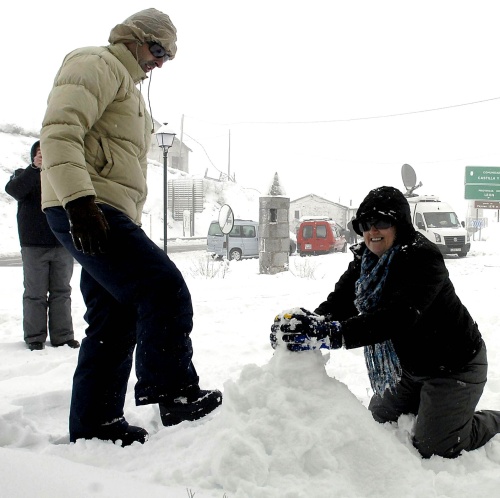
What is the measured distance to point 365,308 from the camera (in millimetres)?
2312

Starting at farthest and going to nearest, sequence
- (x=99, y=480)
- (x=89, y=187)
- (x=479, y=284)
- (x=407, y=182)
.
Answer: (x=407, y=182)
(x=479, y=284)
(x=89, y=187)
(x=99, y=480)

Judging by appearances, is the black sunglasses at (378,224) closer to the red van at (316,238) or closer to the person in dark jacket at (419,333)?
the person in dark jacket at (419,333)

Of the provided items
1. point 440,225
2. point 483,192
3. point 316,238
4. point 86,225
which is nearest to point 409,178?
point 440,225

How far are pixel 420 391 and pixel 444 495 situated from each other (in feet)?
2.55

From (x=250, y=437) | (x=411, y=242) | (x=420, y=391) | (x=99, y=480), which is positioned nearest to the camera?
(x=99, y=480)

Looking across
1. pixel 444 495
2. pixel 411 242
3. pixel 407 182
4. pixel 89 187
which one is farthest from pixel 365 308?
pixel 407 182

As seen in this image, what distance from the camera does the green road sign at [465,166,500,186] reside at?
23.2 meters

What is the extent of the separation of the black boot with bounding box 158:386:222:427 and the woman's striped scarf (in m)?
0.86

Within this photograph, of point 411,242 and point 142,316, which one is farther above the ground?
point 411,242

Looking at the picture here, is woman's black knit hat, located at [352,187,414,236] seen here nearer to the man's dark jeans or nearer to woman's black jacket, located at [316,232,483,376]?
woman's black jacket, located at [316,232,483,376]

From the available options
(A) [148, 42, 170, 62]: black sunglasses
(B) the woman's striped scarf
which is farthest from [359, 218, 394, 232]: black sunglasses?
(A) [148, 42, 170, 62]: black sunglasses

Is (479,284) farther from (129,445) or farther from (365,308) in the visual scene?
(129,445)

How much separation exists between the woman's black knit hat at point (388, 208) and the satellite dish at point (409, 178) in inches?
736

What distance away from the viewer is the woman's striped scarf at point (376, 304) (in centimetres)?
224
